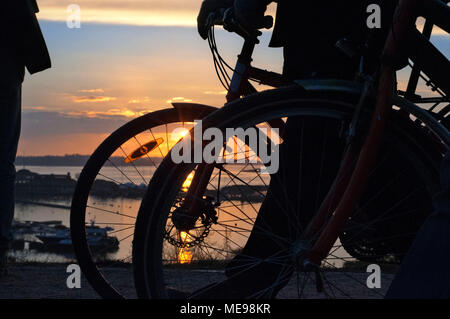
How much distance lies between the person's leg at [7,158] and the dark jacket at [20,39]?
127mm

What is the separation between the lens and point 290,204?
245 cm

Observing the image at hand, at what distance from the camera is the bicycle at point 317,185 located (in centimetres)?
199

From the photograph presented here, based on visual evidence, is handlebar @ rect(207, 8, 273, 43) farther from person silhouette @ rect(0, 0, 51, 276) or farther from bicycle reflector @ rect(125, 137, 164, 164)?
person silhouette @ rect(0, 0, 51, 276)

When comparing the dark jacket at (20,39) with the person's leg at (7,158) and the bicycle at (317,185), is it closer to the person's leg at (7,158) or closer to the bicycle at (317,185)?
the person's leg at (7,158)

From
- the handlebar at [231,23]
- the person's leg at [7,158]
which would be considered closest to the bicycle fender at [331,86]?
the handlebar at [231,23]

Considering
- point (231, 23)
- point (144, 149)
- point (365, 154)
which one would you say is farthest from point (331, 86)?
point (144, 149)

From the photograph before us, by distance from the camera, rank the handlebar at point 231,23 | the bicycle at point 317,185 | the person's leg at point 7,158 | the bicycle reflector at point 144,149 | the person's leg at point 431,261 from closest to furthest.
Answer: the person's leg at point 431,261 → the bicycle at point 317,185 → the handlebar at point 231,23 → the bicycle reflector at point 144,149 → the person's leg at point 7,158

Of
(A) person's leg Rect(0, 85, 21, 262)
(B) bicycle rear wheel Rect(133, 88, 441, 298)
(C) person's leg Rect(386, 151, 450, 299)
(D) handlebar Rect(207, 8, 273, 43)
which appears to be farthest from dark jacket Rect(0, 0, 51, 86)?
(C) person's leg Rect(386, 151, 450, 299)

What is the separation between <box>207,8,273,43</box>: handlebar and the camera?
260 cm

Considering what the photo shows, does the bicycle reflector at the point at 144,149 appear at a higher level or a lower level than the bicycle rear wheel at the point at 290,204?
higher

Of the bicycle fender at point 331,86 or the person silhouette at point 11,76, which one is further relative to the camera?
the person silhouette at point 11,76

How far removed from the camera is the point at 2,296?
3.37 meters

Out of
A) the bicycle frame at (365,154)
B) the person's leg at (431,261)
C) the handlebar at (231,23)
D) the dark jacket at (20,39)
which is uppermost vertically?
the dark jacket at (20,39)

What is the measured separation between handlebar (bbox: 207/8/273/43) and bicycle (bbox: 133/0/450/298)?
0.03 ft
